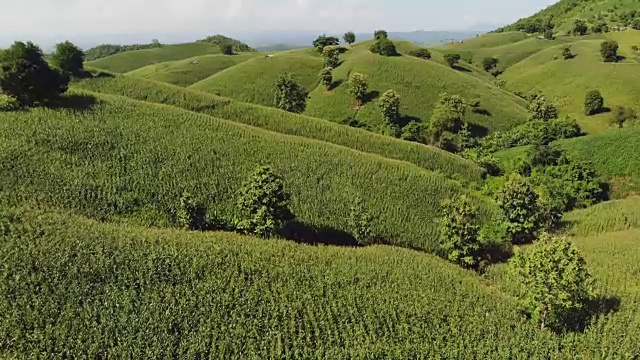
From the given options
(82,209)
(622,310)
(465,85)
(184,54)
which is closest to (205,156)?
(82,209)

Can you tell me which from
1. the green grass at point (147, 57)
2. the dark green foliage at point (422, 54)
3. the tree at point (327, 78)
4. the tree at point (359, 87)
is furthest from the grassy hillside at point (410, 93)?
the green grass at point (147, 57)

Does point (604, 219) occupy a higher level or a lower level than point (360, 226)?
lower

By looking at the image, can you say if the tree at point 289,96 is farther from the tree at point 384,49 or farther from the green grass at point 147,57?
the green grass at point 147,57

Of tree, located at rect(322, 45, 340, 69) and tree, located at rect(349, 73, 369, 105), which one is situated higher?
tree, located at rect(322, 45, 340, 69)

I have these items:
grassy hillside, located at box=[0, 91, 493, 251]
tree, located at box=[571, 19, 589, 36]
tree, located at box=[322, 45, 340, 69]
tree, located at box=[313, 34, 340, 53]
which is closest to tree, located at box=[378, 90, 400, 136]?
grassy hillside, located at box=[0, 91, 493, 251]

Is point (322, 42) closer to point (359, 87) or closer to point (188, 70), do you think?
point (188, 70)

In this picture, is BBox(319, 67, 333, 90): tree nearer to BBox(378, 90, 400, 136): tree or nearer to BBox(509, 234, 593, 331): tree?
BBox(378, 90, 400, 136): tree

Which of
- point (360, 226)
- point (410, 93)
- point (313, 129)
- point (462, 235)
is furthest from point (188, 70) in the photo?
point (462, 235)
